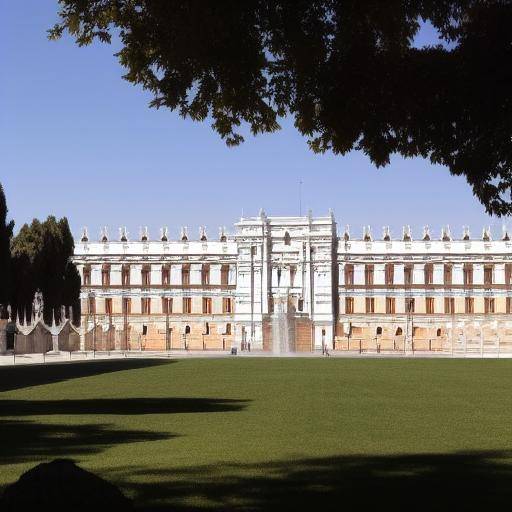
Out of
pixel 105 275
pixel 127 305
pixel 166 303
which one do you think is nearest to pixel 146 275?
pixel 166 303

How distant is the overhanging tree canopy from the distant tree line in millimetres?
57688

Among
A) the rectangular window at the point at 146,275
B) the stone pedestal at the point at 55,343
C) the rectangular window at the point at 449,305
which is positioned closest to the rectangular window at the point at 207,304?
the rectangular window at the point at 146,275

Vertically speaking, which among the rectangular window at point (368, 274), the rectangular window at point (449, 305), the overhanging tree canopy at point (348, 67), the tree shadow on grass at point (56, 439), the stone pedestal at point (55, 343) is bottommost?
the tree shadow on grass at point (56, 439)

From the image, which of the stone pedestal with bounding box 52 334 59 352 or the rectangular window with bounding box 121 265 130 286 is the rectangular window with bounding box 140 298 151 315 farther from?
the stone pedestal with bounding box 52 334 59 352

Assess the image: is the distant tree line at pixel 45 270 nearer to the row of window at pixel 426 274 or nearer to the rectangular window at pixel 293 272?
the rectangular window at pixel 293 272

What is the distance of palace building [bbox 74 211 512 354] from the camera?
99.3 meters

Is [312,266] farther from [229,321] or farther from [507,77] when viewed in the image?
[507,77]

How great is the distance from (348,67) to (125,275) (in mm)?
95108

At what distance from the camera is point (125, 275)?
346ft

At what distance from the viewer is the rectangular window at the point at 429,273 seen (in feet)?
335

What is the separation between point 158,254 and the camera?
344 ft

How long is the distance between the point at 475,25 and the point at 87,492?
→ 23.1ft

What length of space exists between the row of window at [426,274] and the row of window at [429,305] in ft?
5.44

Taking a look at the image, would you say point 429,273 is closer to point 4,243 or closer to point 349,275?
point 349,275
